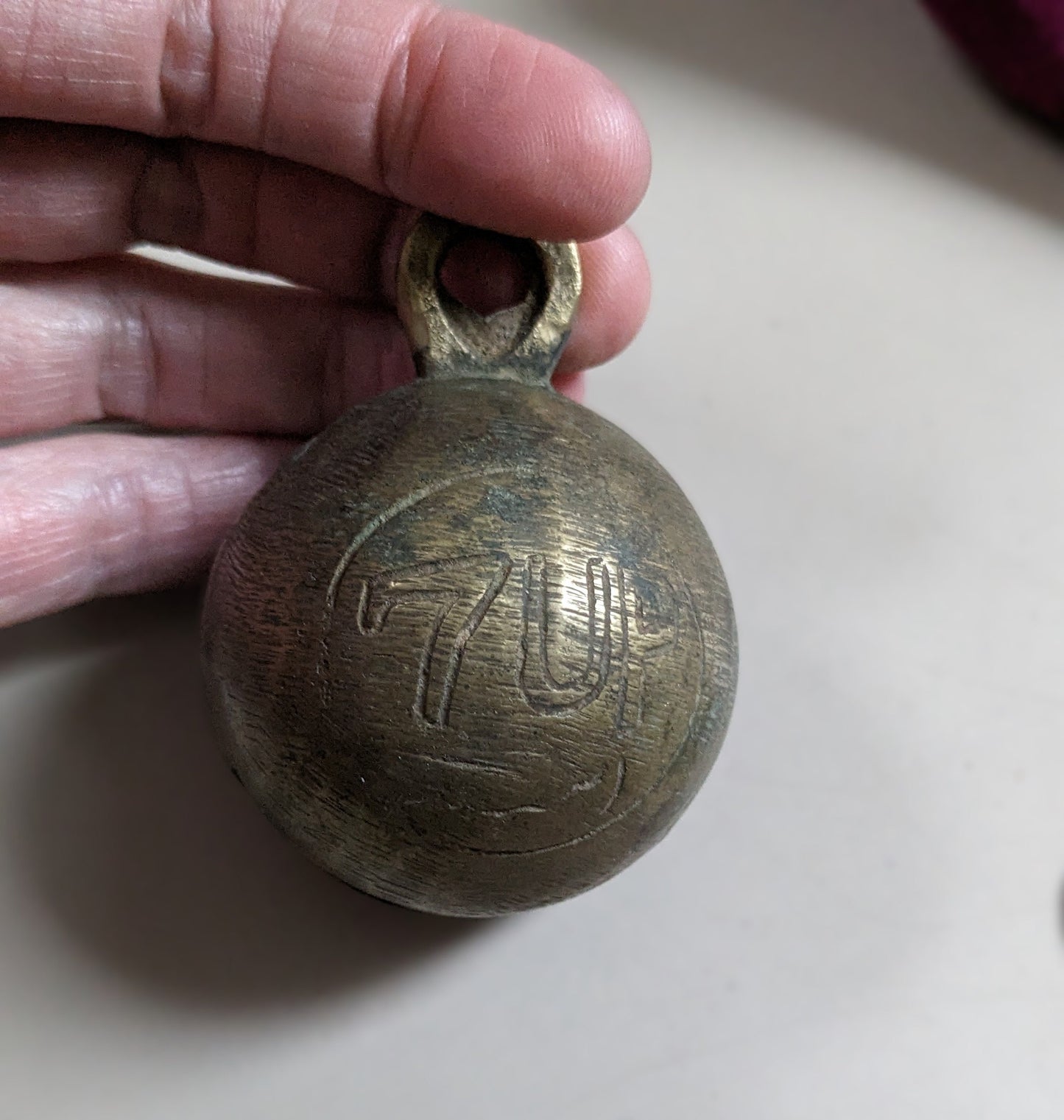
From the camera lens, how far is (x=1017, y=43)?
165 centimetres

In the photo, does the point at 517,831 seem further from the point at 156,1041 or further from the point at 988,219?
the point at 988,219

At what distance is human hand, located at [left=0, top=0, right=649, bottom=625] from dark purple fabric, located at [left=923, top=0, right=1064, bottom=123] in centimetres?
88

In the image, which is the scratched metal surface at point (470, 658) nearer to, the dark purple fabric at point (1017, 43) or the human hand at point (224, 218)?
the human hand at point (224, 218)

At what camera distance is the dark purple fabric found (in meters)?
1.62

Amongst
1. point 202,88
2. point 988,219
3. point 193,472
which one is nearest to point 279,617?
point 193,472

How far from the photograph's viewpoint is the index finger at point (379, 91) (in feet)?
3.33

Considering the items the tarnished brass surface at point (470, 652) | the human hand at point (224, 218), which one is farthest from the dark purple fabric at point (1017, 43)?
the tarnished brass surface at point (470, 652)

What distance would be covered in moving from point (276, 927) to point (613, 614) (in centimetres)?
61

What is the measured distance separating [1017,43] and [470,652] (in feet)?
4.72

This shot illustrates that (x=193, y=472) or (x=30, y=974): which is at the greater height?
(x=193, y=472)

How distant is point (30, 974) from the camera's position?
1.17 m

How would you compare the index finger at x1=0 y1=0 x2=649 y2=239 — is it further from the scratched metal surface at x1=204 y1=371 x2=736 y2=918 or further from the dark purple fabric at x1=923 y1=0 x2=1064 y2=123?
the dark purple fabric at x1=923 y1=0 x2=1064 y2=123

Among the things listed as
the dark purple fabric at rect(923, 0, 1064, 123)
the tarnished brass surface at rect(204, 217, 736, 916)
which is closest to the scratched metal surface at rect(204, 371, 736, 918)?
the tarnished brass surface at rect(204, 217, 736, 916)

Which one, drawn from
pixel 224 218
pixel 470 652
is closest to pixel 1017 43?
pixel 224 218
